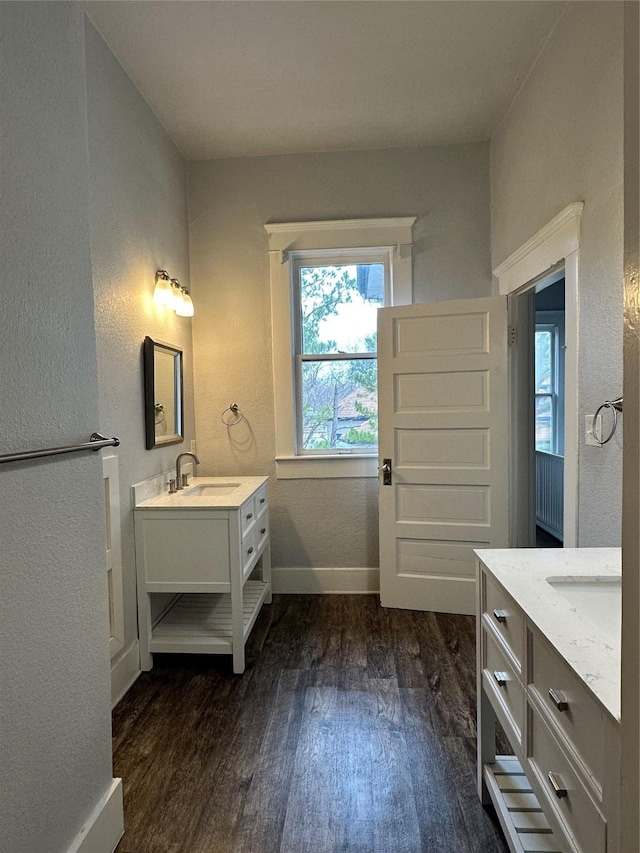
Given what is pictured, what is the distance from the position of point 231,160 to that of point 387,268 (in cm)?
125

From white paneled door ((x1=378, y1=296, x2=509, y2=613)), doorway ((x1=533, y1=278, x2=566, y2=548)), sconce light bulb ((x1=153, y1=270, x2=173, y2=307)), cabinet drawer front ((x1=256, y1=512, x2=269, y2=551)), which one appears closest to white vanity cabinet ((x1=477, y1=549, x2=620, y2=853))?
white paneled door ((x1=378, y1=296, x2=509, y2=613))

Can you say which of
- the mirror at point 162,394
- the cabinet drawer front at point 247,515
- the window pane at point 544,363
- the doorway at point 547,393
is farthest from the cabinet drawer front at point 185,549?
the window pane at point 544,363

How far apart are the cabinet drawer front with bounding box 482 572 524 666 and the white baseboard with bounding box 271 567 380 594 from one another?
1.91m

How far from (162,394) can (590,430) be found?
2.11 meters

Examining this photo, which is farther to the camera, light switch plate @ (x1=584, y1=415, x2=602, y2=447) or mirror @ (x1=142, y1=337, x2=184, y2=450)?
mirror @ (x1=142, y1=337, x2=184, y2=450)

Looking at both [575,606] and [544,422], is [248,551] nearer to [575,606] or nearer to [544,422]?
[575,606]

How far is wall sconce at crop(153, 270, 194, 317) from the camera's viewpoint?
2.65 metres

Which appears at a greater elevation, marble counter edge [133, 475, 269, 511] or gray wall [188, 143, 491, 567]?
gray wall [188, 143, 491, 567]

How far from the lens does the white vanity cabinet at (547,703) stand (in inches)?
32.4

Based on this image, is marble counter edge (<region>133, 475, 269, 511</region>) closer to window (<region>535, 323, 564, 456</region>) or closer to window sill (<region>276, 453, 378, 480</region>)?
window sill (<region>276, 453, 378, 480</region>)

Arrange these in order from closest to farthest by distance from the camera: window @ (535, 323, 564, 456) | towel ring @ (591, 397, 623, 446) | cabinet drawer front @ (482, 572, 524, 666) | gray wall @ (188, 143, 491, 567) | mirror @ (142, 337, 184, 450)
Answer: cabinet drawer front @ (482, 572, 524, 666) < towel ring @ (591, 397, 623, 446) < mirror @ (142, 337, 184, 450) < gray wall @ (188, 143, 491, 567) < window @ (535, 323, 564, 456)

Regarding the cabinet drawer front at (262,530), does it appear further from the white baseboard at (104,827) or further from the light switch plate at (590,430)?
the light switch plate at (590,430)

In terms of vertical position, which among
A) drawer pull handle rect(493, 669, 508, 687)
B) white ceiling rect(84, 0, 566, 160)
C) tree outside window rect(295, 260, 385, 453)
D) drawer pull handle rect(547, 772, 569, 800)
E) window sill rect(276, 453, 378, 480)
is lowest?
drawer pull handle rect(547, 772, 569, 800)

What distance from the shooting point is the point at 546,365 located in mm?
5074
